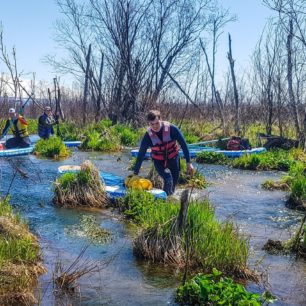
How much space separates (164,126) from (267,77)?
1171 cm

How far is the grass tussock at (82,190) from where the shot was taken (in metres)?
8.43

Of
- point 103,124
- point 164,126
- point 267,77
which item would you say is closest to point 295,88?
point 267,77

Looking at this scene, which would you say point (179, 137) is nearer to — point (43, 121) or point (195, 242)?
point (195, 242)

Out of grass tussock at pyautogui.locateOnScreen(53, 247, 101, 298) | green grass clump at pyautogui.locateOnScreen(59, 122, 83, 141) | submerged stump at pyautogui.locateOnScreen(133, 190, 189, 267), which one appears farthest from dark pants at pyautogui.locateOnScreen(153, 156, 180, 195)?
green grass clump at pyautogui.locateOnScreen(59, 122, 83, 141)

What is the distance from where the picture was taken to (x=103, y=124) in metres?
21.1

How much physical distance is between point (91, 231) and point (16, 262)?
2040 millimetres

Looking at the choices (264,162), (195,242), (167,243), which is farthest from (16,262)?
(264,162)

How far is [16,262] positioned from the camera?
501 centimetres

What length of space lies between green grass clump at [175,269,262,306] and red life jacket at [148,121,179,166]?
3.82 m

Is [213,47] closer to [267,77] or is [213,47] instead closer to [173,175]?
[267,77]

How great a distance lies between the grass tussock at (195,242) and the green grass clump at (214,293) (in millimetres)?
602

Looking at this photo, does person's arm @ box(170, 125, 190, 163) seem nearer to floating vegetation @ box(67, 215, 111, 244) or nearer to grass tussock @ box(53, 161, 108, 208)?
grass tussock @ box(53, 161, 108, 208)

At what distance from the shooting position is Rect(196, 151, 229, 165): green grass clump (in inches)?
569

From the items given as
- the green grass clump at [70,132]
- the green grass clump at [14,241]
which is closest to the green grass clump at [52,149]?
the green grass clump at [70,132]
